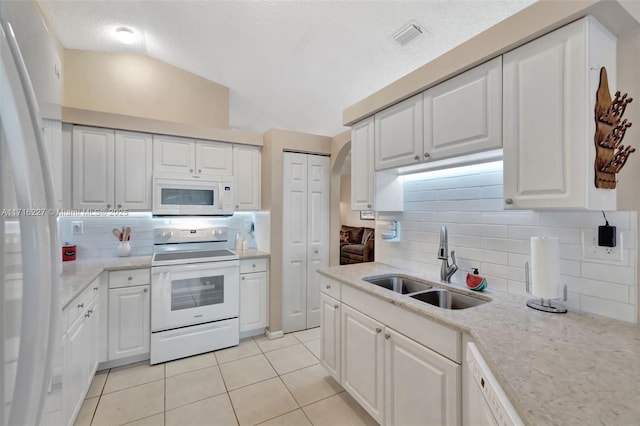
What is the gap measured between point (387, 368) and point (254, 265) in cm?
187

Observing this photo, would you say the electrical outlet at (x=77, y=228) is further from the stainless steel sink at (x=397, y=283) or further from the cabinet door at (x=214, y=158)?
the stainless steel sink at (x=397, y=283)

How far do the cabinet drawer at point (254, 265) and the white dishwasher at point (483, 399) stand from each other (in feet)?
7.58

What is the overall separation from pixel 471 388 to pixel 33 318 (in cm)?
148

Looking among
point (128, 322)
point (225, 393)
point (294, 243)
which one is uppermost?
point (294, 243)

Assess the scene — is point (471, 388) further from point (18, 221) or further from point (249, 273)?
point (249, 273)

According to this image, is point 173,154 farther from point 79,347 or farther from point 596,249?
point 596,249

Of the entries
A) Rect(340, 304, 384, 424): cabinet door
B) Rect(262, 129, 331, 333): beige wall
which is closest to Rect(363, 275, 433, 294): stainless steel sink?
Rect(340, 304, 384, 424): cabinet door

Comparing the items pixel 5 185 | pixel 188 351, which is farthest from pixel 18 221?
pixel 188 351

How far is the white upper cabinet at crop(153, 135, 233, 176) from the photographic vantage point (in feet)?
9.59

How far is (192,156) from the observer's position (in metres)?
3.05

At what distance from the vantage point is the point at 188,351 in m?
2.72

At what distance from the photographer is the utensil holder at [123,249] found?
114 inches

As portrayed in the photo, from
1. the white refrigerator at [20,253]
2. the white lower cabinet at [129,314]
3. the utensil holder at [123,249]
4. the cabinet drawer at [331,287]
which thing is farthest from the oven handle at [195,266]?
the white refrigerator at [20,253]

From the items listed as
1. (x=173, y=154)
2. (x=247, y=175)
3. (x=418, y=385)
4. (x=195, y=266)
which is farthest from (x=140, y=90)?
(x=418, y=385)
